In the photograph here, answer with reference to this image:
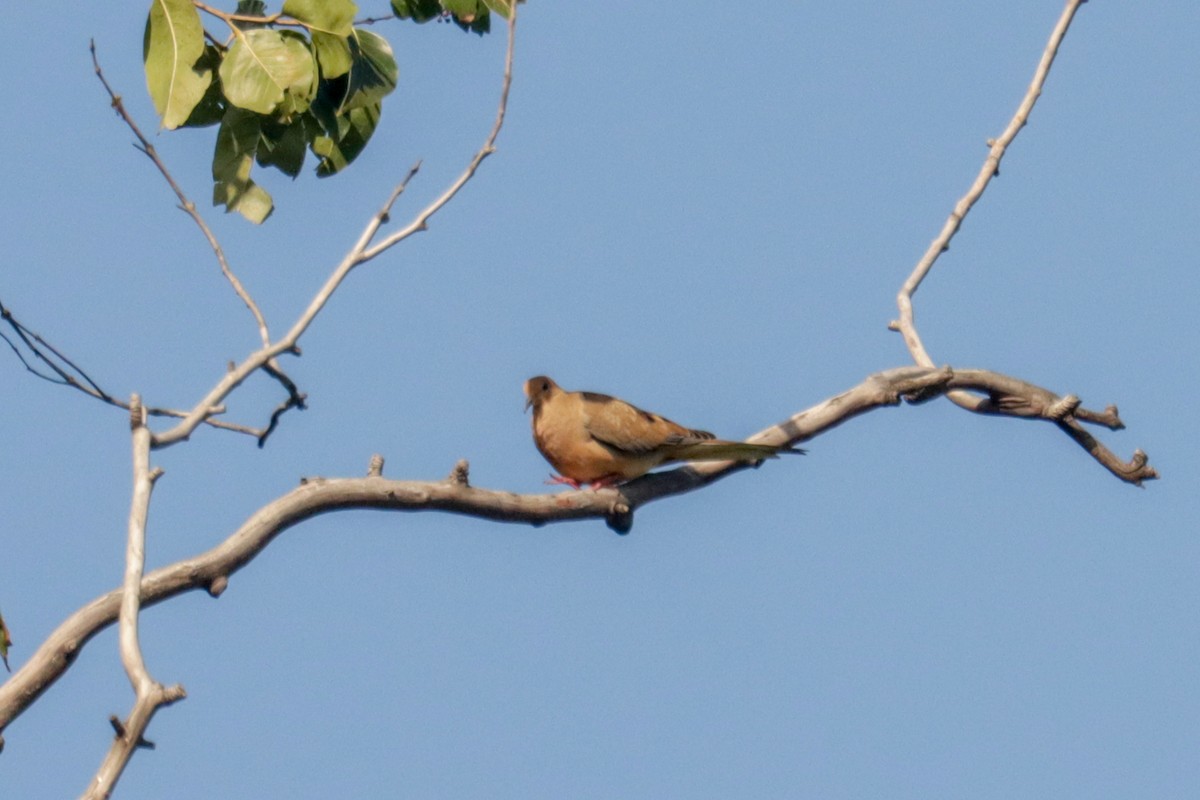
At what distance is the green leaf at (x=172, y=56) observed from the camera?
19.0 ft

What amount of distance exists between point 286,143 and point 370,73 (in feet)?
1.42

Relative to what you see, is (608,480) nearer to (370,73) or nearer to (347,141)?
(347,141)

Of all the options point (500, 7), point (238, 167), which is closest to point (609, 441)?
point (500, 7)

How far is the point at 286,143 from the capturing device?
6.27 metres

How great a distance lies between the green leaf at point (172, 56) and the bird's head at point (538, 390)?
3.38 metres

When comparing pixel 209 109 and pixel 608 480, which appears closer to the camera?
pixel 209 109

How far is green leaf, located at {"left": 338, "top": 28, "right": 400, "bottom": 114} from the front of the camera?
20.4 feet

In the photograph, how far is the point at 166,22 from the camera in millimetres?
5785

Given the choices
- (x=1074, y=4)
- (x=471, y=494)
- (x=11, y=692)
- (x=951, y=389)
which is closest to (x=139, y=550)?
(x=11, y=692)

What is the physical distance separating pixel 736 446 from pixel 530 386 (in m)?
2.12

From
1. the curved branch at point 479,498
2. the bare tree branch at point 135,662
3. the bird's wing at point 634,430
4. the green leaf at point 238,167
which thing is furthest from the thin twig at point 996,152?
the bare tree branch at point 135,662

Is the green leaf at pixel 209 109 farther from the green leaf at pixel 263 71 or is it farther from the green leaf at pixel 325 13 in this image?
the green leaf at pixel 325 13

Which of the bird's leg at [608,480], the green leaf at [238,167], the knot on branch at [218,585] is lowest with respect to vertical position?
the knot on branch at [218,585]

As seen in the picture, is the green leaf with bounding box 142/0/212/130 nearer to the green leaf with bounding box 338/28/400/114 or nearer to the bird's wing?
the green leaf with bounding box 338/28/400/114
